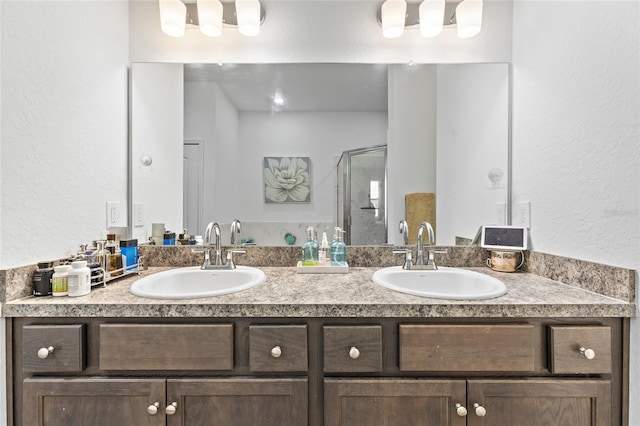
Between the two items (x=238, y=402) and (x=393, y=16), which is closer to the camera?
(x=238, y=402)

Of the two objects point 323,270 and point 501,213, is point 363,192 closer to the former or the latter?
point 323,270

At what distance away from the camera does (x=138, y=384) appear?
0.87 meters

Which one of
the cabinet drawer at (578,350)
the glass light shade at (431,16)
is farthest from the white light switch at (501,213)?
the glass light shade at (431,16)

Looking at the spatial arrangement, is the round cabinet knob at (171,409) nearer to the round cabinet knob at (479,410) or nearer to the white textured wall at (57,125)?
the white textured wall at (57,125)

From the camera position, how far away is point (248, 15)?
1.37 meters

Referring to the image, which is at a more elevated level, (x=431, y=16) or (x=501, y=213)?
(x=431, y=16)

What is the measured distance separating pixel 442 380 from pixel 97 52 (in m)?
1.76

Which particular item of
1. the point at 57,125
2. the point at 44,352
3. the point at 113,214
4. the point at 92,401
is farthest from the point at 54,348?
the point at 57,125

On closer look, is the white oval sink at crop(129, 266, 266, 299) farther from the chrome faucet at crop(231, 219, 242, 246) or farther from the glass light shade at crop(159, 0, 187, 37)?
the glass light shade at crop(159, 0, 187, 37)

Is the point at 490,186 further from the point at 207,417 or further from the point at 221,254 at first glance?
the point at 207,417

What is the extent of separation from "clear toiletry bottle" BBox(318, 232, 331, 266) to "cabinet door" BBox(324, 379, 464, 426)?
1.78 feet

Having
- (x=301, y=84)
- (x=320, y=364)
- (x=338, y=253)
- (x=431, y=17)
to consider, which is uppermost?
(x=431, y=17)

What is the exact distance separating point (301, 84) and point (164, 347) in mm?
1240

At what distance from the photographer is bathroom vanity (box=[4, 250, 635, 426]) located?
0.86 metres
